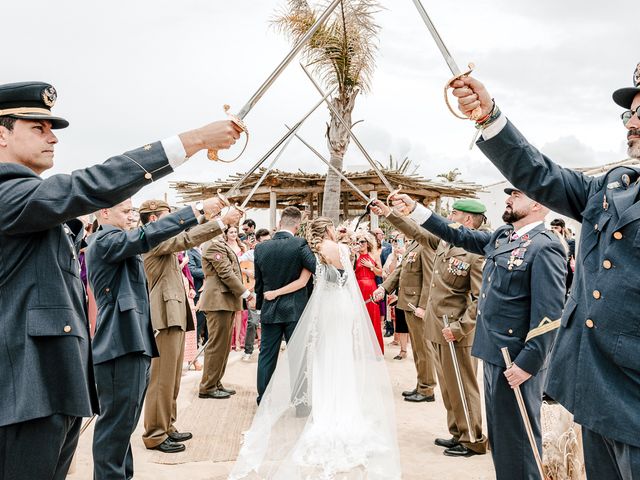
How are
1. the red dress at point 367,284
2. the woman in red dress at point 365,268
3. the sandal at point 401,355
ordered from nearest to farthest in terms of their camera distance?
the red dress at point 367,284
the woman in red dress at point 365,268
the sandal at point 401,355

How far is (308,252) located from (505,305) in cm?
299

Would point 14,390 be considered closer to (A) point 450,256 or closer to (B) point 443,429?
(A) point 450,256

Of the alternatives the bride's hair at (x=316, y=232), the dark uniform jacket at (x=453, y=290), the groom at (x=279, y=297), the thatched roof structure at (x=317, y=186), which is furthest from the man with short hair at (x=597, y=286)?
the thatched roof structure at (x=317, y=186)

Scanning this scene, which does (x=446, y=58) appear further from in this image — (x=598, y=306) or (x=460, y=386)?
(x=460, y=386)

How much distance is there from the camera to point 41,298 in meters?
1.99

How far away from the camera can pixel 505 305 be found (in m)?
3.38

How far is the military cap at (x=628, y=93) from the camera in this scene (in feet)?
6.66

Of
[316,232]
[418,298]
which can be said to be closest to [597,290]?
[316,232]

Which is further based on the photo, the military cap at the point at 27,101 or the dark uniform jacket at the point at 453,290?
the dark uniform jacket at the point at 453,290

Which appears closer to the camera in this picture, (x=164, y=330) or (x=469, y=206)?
(x=164, y=330)

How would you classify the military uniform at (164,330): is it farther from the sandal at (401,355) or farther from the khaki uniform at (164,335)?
the sandal at (401,355)

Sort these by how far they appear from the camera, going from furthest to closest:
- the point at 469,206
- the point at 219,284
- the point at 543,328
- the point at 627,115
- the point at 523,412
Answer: the point at 219,284, the point at 469,206, the point at 543,328, the point at 523,412, the point at 627,115

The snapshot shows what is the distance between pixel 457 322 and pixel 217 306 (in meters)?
3.13

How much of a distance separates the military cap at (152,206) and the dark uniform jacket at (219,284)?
70.6 inches
